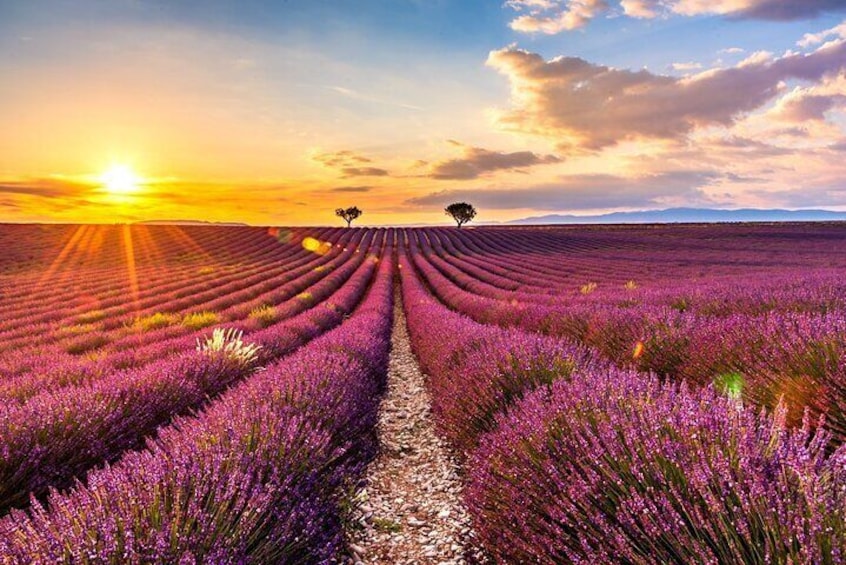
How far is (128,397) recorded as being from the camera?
A: 4418mm

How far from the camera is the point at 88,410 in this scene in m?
3.97

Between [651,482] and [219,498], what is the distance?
210 centimetres

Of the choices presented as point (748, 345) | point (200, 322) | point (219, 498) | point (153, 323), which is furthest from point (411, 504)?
point (153, 323)

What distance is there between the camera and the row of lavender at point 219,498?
72.6 inches

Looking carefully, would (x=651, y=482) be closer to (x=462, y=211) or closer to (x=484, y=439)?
(x=484, y=439)

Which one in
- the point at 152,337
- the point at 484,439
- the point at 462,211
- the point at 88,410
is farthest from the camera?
the point at 462,211

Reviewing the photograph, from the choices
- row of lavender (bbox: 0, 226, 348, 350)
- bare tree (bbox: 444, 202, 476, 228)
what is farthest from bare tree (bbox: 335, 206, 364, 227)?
row of lavender (bbox: 0, 226, 348, 350)

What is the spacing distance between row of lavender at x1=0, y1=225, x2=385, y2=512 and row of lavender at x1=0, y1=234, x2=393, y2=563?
0.36 meters

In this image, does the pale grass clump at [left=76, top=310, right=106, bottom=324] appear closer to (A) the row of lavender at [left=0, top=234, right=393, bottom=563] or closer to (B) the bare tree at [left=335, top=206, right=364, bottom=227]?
(A) the row of lavender at [left=0, top=234, right=393, bottom=563]

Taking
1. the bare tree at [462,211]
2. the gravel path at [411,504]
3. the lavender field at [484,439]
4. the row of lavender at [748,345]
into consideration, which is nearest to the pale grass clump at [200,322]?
the lavender field at [484,439]

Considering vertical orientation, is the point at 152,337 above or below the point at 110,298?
above

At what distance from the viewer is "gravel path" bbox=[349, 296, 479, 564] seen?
340cm

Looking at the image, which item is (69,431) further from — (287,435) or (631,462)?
(631,462)

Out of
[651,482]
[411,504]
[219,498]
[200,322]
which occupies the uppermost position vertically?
[651,482]
